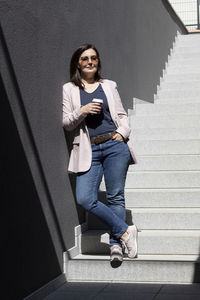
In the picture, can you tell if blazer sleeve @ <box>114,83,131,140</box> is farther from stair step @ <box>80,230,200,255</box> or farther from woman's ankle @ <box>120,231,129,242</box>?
stair step @ <box>80,230,200,255</box>

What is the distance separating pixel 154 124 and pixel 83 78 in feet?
8.01

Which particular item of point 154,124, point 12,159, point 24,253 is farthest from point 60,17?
point 154,124

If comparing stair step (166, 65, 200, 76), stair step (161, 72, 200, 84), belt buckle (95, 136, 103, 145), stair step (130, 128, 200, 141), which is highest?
belt buckle (95, 136, 103, 145)

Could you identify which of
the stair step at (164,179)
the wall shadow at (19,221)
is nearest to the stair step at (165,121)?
the stair step at (164,179)

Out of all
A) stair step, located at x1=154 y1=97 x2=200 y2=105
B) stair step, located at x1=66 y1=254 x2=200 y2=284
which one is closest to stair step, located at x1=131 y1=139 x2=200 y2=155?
stair step, located at x1=154 y1=97 x2=200 y2=105

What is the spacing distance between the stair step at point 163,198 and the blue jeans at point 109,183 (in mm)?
741

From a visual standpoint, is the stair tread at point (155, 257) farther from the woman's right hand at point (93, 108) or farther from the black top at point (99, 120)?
the woman's right hand at point (93, 108)

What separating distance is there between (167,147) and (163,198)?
3.40 feet

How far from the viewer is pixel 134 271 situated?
4.53m

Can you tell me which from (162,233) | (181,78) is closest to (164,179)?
(162,233)

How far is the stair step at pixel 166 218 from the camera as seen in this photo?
5.01 metres

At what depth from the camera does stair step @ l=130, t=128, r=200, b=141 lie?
649 cm

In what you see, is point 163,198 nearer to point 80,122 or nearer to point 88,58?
Answer: point 80,122

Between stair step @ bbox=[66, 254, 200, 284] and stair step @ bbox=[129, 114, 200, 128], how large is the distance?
8.02 feet
